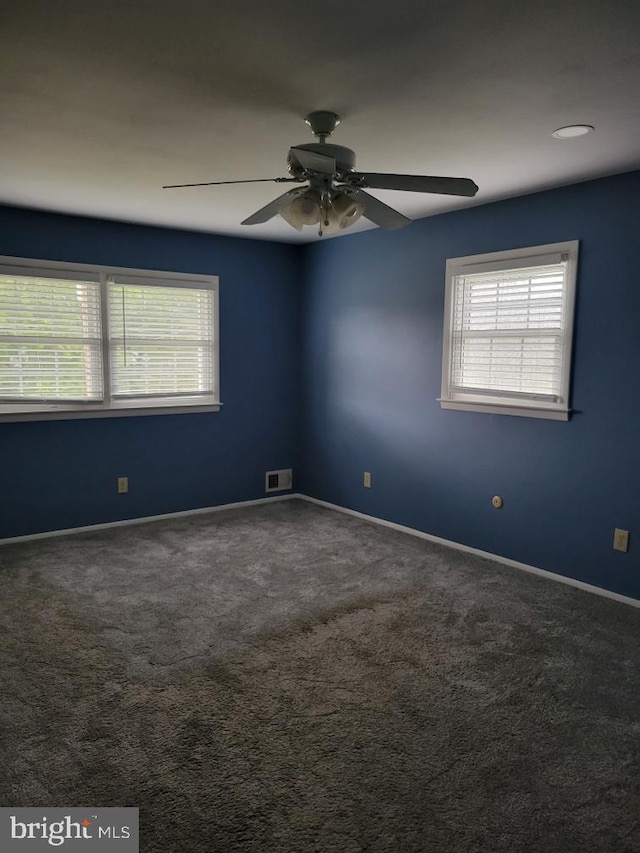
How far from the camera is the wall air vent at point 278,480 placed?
223 inches

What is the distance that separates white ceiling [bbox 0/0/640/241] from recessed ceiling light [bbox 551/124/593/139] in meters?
0.05

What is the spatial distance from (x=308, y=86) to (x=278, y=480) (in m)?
3.96

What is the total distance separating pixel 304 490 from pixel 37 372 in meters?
2.60

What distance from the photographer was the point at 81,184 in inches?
140

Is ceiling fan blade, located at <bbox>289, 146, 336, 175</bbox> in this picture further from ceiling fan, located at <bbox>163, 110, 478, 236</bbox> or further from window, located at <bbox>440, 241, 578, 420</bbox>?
window, located at <bbox>440, 241, 578, 420</bbox>

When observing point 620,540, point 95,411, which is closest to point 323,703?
point 620,540

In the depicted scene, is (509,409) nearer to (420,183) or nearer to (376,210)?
(376,210)

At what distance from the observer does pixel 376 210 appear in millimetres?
2621

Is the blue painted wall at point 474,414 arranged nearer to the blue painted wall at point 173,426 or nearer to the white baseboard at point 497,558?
the white baseboard at point 497,558

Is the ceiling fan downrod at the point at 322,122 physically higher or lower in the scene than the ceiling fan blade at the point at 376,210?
higher

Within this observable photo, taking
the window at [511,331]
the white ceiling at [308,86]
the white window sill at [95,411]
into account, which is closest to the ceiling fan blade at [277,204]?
the white ceiling at [308,86]

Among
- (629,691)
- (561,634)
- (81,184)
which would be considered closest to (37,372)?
(81,184)

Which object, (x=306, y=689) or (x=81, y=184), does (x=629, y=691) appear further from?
(x=81, y=184)

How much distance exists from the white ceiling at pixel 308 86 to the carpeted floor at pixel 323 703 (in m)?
2.36
